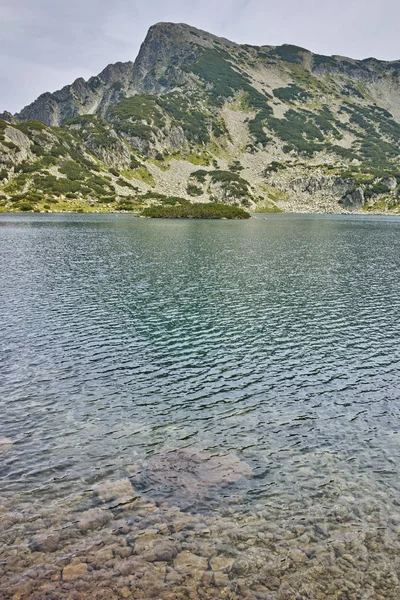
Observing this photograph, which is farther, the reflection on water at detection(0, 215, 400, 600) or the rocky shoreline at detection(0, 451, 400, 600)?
the reflection on water at detection(0, 215, 400, 600)

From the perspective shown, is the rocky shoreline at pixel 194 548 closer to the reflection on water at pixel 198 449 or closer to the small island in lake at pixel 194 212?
the reflection on water at pixel 198 449

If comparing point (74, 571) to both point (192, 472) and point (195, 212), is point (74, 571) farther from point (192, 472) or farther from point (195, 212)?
point (195, 212)

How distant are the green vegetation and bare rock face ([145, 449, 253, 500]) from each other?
15315 cm

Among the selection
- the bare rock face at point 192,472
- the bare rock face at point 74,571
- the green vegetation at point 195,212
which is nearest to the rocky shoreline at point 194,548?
the bare rock face at point 74,571

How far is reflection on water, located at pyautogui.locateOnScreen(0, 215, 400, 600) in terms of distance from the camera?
9906 millimetres

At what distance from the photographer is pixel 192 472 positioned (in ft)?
45.1

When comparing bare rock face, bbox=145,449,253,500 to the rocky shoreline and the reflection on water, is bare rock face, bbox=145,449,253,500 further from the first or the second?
the rocky shoreline

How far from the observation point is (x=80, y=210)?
579 ft

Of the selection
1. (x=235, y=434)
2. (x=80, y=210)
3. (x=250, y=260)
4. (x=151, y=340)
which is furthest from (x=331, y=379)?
(x=80, y=210)

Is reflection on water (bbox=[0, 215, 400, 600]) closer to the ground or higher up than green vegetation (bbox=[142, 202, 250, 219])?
closer to the ground

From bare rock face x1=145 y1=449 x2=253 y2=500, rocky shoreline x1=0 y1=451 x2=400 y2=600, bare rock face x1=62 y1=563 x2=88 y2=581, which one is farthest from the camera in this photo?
bare rock face x1=145 y1=449 x2=253 y2=500

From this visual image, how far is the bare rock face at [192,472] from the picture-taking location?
12945 mm

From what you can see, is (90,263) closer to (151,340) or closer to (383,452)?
(151,340)

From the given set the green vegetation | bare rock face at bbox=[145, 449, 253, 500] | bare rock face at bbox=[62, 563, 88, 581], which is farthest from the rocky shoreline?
the green vegetation
